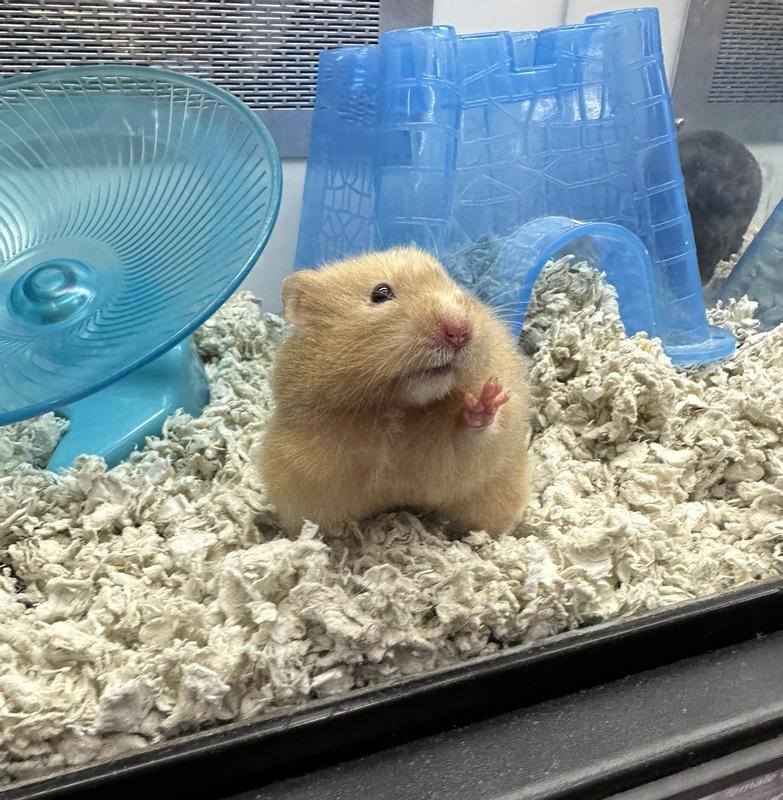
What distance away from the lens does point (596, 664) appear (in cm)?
104

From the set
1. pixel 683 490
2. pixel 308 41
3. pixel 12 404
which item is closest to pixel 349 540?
pixel 12 404

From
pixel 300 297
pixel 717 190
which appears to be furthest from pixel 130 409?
pixel 717 190

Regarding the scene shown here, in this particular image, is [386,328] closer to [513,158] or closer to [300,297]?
[300,297]

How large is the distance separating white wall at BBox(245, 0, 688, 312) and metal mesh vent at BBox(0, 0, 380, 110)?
22 cm

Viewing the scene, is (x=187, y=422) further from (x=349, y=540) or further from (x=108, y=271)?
(x=349, y=540)

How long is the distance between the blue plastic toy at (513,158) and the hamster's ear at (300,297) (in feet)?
1.86

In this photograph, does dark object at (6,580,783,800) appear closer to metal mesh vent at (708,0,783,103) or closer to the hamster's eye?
the hamster's eye

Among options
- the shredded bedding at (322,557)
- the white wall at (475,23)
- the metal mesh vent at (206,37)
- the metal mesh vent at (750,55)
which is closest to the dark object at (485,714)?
the shredded bedding at (322,557)

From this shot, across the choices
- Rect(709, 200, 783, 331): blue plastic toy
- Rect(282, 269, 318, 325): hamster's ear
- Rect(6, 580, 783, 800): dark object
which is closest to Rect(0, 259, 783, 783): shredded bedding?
Rect(6, 580, 783, 800): dark object

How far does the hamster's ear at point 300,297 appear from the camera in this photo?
3.57ft

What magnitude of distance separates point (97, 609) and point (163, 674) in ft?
0.76

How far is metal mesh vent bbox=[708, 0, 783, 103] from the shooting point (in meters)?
2.08

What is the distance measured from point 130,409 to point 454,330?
0.97 metres

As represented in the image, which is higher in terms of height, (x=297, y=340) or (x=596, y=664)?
(x=297, y=340)
